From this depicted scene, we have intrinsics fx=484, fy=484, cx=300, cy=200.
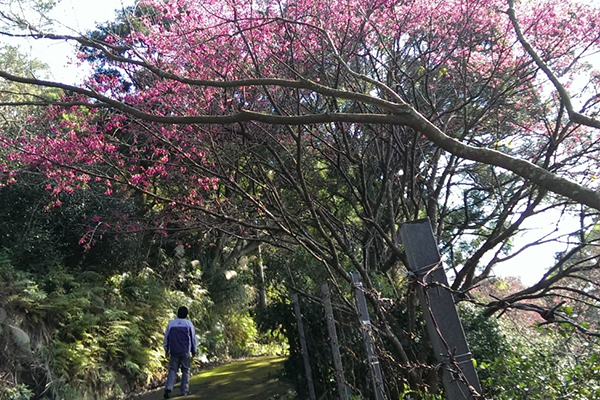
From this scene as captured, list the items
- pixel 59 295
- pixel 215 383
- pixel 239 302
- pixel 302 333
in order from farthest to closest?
pixel 239 302, pixel 215 383, pixel 59 295, pixel 302 333

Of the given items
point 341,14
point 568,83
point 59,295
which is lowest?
point 59,295

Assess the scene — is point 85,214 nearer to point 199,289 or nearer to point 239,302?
point 199,289

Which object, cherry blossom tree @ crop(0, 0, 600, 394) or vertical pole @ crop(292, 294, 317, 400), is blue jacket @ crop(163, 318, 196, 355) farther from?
vertical pole @ crop(292, 294, 317, 400)

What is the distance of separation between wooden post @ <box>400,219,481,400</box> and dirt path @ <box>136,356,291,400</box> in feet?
19.8


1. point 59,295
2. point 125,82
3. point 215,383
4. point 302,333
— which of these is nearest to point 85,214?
point 59,295

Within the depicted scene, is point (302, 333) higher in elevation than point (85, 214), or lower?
lower

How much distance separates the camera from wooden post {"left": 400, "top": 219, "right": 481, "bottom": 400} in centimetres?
205

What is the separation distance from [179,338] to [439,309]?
6.88 metres

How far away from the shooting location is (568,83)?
8.68 metres

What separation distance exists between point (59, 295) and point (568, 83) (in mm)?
10072

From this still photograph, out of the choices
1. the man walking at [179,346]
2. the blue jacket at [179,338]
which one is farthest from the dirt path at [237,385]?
the blue jacket at [179,338]

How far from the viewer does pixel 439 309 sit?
7.09ft

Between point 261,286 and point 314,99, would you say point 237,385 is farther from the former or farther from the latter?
point 261,286

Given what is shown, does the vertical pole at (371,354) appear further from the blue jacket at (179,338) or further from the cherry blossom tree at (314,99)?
the blue jacket at (179,338)
